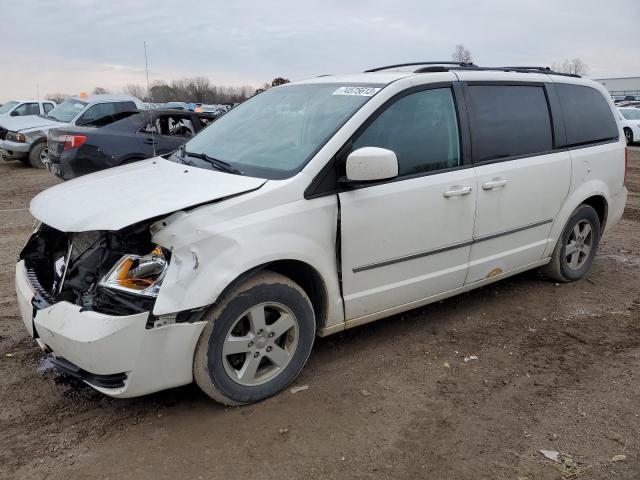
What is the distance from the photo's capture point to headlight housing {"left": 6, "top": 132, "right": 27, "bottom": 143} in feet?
45.9

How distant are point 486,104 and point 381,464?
267 centimetres

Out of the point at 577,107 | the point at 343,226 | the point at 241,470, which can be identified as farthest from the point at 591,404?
the point at 577,107

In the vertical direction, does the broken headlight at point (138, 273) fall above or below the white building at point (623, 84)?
above

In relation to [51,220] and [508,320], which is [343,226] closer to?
[51,220]

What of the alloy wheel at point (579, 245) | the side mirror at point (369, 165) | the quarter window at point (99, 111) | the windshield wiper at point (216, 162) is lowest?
the alloy wheel at point (579, 245)

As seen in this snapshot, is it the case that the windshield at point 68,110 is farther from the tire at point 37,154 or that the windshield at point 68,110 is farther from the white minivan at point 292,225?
the white minivan at point 292,225

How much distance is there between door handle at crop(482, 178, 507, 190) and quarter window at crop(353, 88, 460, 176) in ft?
0.90

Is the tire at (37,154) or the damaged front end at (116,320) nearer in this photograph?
the damaged front end at (116,320)

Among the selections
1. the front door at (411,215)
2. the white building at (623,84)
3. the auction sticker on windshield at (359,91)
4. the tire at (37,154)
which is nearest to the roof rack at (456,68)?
the front door at (411,215)

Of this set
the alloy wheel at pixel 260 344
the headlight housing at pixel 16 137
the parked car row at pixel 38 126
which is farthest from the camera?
the headlight housing at pixel 16 137

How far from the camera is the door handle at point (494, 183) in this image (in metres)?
3.90

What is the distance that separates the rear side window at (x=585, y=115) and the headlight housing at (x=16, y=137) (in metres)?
13.4

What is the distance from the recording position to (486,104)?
13.3 ft

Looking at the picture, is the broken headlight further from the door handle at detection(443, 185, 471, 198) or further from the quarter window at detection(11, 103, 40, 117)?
the quarter window at detection(11, 103, 40, 117)
